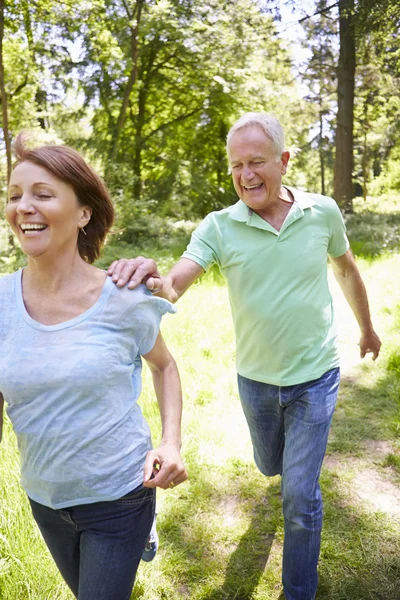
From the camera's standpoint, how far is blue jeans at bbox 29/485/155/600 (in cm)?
170

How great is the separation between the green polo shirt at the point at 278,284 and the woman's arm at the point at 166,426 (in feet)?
2.49

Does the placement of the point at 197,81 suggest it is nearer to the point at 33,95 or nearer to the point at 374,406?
the point at 33,95

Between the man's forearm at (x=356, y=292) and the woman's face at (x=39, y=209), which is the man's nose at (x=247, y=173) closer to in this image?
the man's forearm at (x=356, y=292)

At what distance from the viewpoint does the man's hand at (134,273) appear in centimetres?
178

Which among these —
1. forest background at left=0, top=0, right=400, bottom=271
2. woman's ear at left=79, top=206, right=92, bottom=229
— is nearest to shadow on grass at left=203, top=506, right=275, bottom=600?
woman's ear at left=79, top=206, right=92, bottom=229

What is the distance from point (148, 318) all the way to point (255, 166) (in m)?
1.12

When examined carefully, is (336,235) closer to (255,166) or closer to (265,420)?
(255,166)

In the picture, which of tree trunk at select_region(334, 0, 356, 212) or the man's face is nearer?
the man's face

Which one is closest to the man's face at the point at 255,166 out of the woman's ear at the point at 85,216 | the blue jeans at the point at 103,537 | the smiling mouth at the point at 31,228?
the woman's ear at the point at 85,216

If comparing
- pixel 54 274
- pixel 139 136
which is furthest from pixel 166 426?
pixel 139 136

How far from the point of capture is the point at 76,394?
5.33ft

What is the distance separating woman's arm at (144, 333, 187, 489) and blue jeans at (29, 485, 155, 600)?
0.44 feet

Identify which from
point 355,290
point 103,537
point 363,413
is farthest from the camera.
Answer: point 363,413

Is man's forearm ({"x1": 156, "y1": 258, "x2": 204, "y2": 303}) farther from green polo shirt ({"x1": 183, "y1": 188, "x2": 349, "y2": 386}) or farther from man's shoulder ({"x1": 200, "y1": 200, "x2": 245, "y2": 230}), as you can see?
man's shoulder ({"x1": 200, "y1": 200, "x2": 245, "y2": 230})
